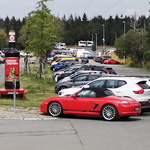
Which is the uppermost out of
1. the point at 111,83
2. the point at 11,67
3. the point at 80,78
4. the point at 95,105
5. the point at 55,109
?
the point at 11,67

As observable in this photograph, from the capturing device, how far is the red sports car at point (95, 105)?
14922 mm

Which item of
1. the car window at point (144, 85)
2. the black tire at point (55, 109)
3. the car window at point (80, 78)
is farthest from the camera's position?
the car window at point (80, 78)

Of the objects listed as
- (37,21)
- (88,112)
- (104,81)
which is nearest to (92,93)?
(88,112)

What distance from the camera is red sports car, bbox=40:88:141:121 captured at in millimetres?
14922

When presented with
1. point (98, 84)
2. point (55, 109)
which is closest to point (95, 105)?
point (55, 109)

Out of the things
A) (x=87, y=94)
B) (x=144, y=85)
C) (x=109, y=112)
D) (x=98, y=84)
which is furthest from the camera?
(x=98, y=84)

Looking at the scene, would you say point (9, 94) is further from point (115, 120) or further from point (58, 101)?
point (115, 120)

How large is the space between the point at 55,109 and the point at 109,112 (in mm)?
2207

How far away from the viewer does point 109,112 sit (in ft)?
49.6

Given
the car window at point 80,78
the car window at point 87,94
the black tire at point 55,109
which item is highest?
the car window at point 80,78

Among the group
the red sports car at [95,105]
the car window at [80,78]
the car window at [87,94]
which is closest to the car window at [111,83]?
the red sports car at [95,105]

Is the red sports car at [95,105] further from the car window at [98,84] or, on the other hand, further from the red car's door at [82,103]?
the car window at [98,84]

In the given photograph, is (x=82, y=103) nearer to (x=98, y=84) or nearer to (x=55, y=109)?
(x=55, y=109)

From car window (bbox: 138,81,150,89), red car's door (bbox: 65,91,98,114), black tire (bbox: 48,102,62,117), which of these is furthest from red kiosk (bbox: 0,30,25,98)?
car window (bbox: 138,81,150,89)
